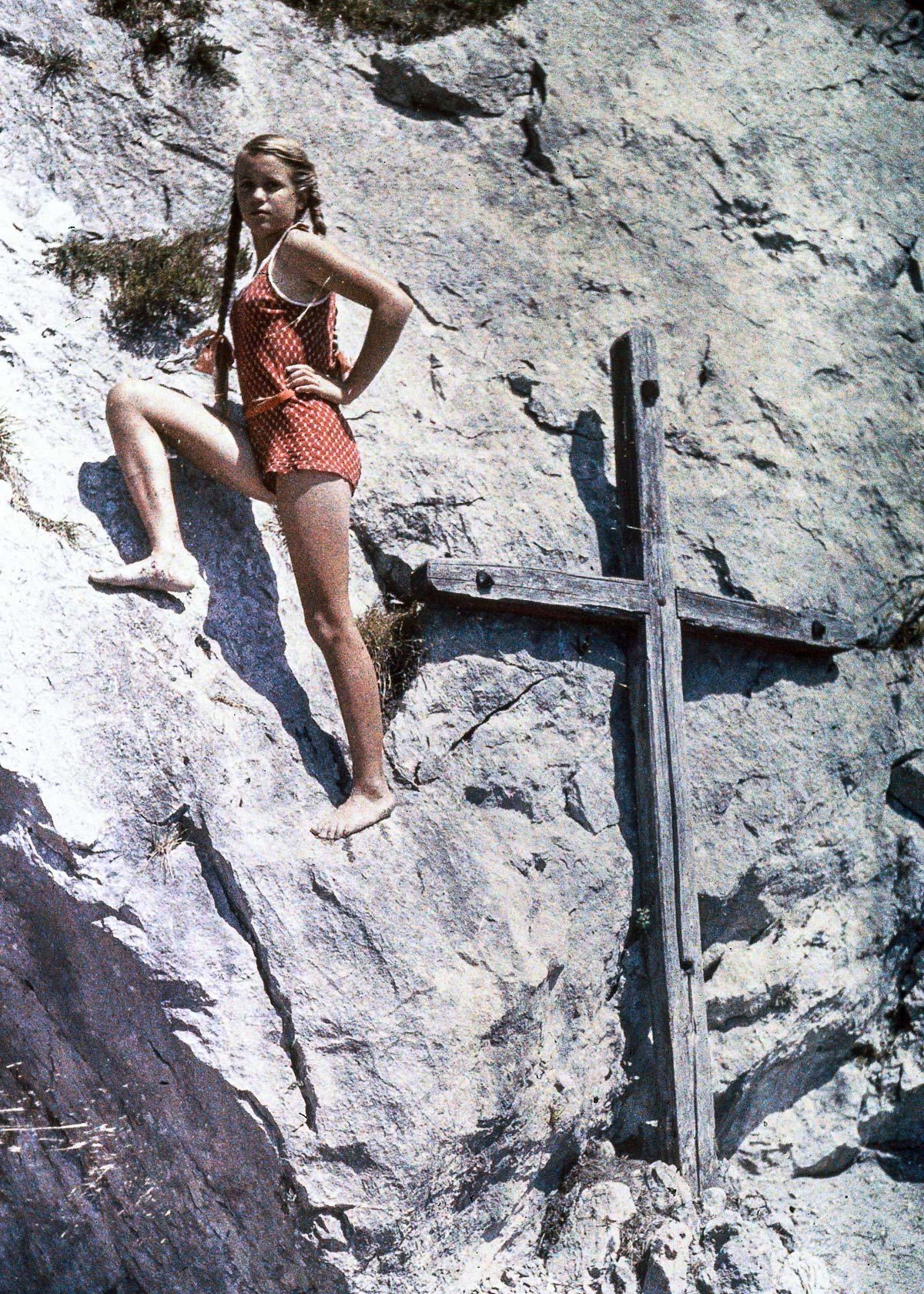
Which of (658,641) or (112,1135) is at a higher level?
(658,641)

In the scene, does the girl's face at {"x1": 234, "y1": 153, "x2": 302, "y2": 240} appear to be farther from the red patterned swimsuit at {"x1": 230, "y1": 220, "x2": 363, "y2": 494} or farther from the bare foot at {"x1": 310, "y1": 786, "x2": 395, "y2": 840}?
the bare foot at {"x1": 310, "y1": 786, "x2": 395, "y2": 840}

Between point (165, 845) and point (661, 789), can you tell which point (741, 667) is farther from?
point (165, 845)

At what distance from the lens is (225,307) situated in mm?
4562

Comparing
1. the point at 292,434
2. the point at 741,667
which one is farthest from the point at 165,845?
the point at 741,667

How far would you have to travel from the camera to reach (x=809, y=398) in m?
6.12

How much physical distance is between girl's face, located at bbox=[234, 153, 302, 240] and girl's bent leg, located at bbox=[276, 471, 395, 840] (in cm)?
85

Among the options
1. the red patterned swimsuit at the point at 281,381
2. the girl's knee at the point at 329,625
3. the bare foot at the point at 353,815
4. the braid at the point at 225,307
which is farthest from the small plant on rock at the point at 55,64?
the bare foot at the point at 353,815

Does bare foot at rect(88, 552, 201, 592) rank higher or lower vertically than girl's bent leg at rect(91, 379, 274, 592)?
lower

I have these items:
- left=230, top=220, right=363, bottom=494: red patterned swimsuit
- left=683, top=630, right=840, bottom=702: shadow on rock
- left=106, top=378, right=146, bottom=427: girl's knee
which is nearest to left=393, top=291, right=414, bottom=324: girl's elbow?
left=230, top=220, right=363, bottom=494: red patterned swimsuit

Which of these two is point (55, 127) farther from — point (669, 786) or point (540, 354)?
point (669, 786)

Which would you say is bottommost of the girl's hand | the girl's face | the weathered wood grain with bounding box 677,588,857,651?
the weathered wood grain with bounding box 677,588,857,651

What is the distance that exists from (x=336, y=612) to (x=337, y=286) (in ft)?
3.44

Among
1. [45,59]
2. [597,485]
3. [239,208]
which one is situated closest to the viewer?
[239,208]

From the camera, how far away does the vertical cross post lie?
15.3ft
